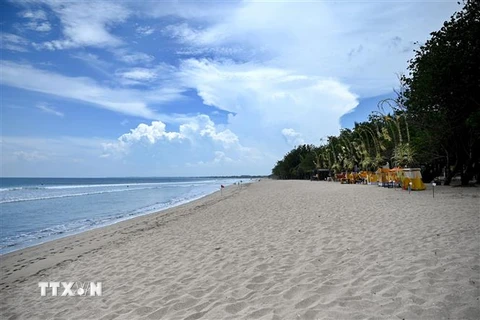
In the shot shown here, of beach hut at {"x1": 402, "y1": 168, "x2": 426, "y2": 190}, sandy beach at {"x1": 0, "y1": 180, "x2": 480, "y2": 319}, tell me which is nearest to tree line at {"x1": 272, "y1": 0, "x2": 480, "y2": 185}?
beach hut at {"x1": 402, "y1": 168, "x2": 426, "y2": 190}

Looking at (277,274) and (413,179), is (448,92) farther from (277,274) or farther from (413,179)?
(277,274)

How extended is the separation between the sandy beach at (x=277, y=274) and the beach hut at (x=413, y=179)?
12827mm

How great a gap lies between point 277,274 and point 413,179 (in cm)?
1973

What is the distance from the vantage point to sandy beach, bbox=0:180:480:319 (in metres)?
3.85

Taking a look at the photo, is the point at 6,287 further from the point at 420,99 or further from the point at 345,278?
the point at 420,99

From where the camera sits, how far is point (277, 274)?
16.8 feet

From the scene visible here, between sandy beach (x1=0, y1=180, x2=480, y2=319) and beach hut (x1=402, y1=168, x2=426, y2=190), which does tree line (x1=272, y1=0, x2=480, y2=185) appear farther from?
sandy beach (x1=0, y1=180, x2=480, y2=319)

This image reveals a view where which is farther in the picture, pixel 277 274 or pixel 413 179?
pixel 413 179

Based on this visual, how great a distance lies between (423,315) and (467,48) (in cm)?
1521

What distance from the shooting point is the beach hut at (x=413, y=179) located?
69.4 ft

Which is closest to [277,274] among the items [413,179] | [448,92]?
[448,92]

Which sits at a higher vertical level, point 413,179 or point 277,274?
point 413,179

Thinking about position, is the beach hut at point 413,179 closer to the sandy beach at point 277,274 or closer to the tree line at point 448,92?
the tree line at point 448,92

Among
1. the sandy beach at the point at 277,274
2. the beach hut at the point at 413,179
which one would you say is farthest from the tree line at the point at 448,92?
the sandy beach at the point at 277,274
